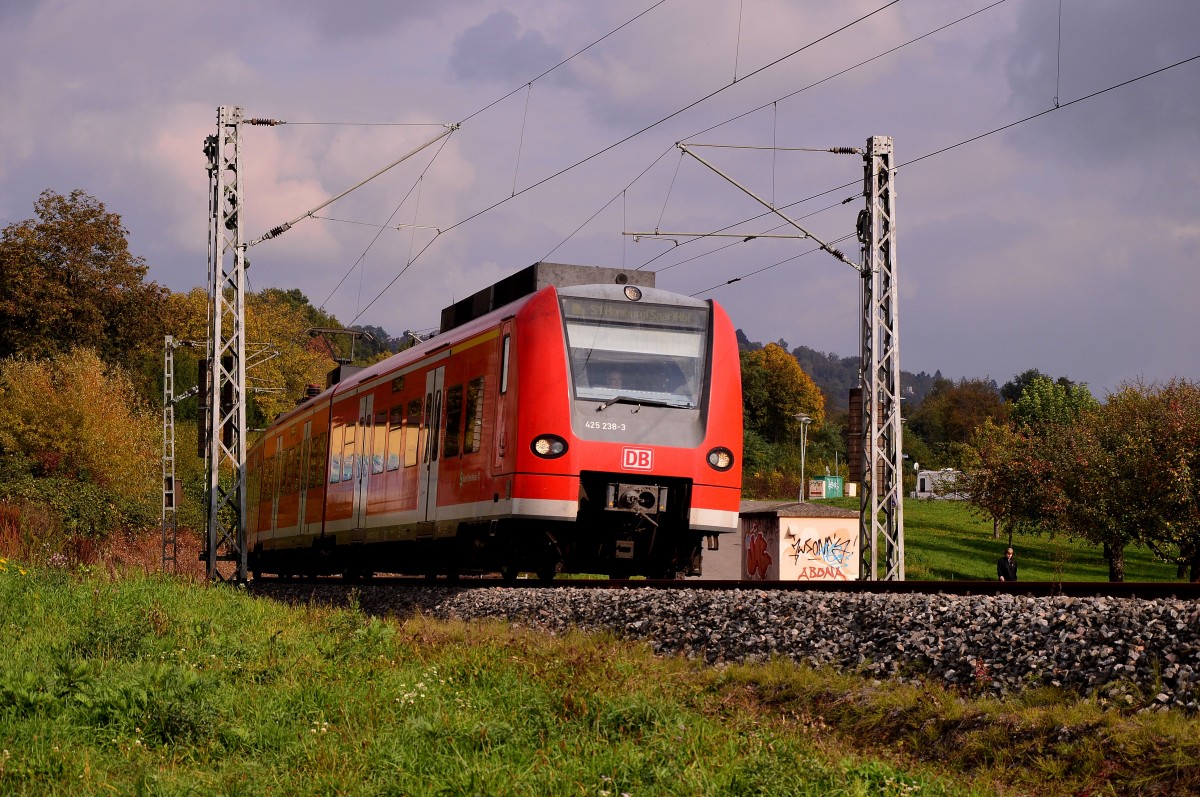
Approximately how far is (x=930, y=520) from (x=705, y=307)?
212ft

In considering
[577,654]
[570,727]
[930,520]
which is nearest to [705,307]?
[577,654]

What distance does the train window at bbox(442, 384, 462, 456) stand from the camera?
16375mm

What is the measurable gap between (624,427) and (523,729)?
25.2 ft

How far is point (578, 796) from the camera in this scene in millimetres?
5891

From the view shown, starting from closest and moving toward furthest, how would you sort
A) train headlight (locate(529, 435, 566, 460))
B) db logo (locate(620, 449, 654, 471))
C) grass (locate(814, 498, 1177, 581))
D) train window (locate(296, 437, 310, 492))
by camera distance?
train headlight (locate(529, 435, 566, 460)), db logo (locate(620, 449, 654, 471)), train window (locate(296, 437, 310, 492)), grass (locate(814, 498, 1177, 581))

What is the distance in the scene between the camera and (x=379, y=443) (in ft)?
64.5

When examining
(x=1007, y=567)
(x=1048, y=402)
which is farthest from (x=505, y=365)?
(x=1048, y=402)

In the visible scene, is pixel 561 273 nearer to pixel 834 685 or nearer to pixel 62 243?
pixel 834 685

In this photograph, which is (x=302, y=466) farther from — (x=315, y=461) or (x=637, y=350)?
(x=637, y=350)

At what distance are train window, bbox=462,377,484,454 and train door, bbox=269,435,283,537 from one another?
12.5 meters

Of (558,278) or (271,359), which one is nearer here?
(558,278)

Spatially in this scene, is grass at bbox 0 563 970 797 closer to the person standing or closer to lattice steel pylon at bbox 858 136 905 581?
lattice steel pylon at bbox 858 136 905 581

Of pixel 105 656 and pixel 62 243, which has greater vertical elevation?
pixel 62 243

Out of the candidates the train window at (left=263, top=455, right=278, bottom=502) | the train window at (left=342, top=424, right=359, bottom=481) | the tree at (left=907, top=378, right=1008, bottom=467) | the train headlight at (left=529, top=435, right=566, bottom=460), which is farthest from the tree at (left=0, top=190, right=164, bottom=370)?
the tree at (left=907, top=378, right=1008, bottom=467)
